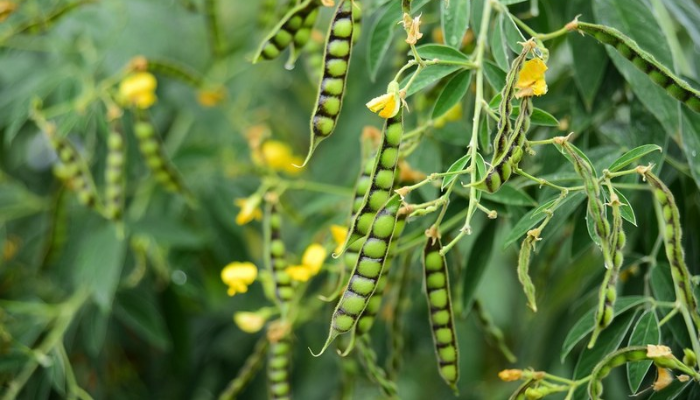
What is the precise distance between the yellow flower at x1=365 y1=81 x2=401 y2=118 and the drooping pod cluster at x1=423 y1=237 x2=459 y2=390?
22 cm

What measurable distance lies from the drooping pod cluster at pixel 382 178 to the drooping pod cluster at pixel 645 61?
319 millimetres

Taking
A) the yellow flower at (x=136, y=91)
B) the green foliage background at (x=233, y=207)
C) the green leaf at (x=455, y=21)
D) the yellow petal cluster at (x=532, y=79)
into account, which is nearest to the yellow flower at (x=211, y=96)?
the green foliage background at (x=233, y=207)

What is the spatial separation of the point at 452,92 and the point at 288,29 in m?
0.31

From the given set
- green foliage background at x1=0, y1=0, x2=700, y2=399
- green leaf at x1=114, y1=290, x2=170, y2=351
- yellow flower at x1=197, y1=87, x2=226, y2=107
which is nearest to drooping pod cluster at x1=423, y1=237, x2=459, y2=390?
green foliage background at x1=0, y1=0, x2=700, y2=399

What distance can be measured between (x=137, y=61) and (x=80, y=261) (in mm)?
606

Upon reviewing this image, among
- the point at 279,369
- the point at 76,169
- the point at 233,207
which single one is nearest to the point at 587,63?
the point at 279,369

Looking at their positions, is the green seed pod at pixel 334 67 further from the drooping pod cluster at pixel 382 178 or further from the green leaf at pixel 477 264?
the green leaf at pixel 477 264

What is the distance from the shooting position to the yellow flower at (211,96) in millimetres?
2486

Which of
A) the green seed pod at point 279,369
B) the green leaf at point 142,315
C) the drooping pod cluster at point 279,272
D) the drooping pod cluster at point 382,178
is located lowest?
the green leaf at point 142,315

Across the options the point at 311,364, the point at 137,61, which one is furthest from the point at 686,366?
the point at 311,364

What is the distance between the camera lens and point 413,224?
1.59 m

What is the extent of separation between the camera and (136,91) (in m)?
1.98

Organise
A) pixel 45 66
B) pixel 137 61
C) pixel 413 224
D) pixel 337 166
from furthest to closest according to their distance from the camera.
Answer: pixel 45 66, pixel 337 166, pixel 137 61, pixel 413 224

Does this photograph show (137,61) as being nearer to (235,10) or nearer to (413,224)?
(413,224)
